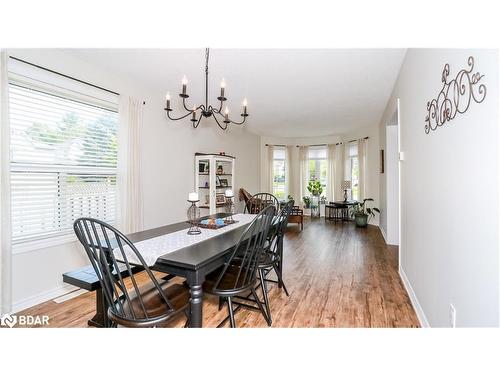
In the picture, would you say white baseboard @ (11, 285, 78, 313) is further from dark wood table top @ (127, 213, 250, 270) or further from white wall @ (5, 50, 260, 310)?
dark wood table top @ (127, 213, 250, 270)

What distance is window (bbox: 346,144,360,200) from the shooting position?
273 inches

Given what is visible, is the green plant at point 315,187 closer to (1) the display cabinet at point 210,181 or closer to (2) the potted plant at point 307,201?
(2) the potted plant at point 307,201

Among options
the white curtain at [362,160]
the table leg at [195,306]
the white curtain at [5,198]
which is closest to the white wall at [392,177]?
the white curtain at [362,160]

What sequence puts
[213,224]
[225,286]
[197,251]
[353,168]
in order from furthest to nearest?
[353,168]
[213,224]
[225,286]
[197,251]

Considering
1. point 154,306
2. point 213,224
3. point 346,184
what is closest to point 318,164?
point 346,184

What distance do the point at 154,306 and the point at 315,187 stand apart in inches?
261

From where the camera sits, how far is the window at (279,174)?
25.8 ft

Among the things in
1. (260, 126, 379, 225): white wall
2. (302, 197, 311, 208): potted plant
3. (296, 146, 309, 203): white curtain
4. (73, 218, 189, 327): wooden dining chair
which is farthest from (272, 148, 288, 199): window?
(73, 218, 189, 327): wooden dining chair

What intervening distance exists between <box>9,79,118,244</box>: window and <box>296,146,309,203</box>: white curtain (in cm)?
580

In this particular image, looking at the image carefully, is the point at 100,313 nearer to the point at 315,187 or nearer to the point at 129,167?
the point at 129,167

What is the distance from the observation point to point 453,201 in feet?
4.33
